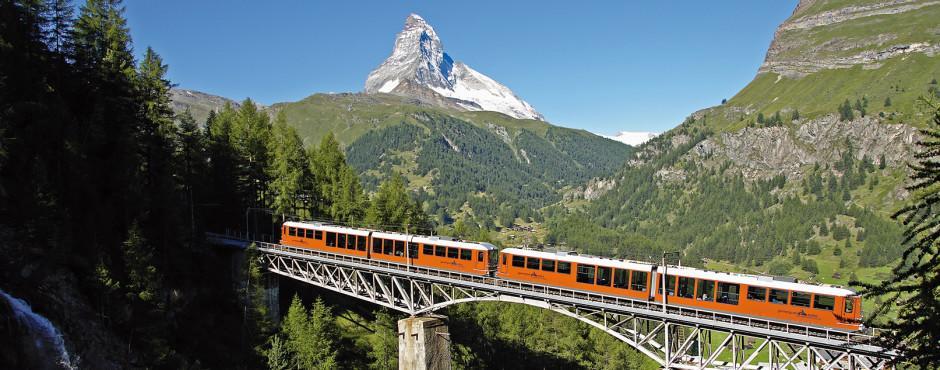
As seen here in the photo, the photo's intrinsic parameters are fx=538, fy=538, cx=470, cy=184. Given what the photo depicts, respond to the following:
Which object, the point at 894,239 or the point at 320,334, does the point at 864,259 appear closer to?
the point at 894,239

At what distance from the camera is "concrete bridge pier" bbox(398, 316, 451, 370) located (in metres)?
5.39

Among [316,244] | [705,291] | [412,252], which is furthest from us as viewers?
[316,244]

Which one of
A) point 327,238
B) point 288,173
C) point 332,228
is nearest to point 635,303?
point 332,228

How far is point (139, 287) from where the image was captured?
119 ft

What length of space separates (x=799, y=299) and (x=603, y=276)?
1149 cm

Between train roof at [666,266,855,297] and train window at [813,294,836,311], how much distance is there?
Answer: 0.84 ft

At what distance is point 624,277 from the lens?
36.0 metres

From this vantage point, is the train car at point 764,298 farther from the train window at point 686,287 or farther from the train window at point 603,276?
the train window at point 603,276

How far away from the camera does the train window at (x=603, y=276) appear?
36.7 metres

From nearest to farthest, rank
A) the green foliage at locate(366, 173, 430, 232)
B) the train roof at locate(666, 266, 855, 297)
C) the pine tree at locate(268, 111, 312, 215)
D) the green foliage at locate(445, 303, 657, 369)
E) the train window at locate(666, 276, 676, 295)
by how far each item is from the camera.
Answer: the train roof at locate(666, 266, 855, 297), the train window at locate(666, 276, 676, 295), the green foliage at locate(445, 303, 657, 369), the pine tree at locate(268, 111, 312, 215), the green foliage at locate(366, 173, 430, 232)

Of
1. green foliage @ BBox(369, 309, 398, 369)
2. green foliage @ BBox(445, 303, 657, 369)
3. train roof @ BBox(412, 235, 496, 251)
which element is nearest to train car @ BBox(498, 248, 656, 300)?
train roof @ BBox(412, 235, 496, 251)

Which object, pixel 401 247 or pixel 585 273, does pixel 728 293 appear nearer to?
pixel 585 273

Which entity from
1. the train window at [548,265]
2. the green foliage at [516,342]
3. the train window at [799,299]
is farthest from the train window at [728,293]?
the green foliage at [516,342]

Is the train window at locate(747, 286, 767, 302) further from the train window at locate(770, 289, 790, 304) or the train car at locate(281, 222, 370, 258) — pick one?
the train car at locate(281, 222, 370, 258)
